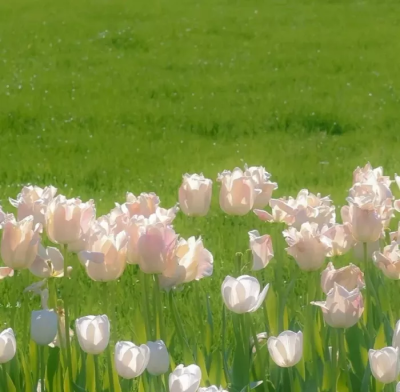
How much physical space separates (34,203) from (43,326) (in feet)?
1.65

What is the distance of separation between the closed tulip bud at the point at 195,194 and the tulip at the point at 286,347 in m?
0.77

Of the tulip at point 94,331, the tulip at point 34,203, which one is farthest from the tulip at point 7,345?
the tulip at point 34,203

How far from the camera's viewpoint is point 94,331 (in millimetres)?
2000

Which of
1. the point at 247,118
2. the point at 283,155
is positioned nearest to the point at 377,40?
the point at 247,118

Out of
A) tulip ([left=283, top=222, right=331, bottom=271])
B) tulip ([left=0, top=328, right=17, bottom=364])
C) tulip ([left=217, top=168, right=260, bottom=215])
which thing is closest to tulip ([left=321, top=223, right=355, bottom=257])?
tulip ([left=283, top=222, right=331, bottom=271])

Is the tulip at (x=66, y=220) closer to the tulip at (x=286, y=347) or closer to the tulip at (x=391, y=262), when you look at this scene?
the tulip at (x=286, y=347)

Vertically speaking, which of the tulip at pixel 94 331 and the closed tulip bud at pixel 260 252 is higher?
the tulip at pixel 94 331

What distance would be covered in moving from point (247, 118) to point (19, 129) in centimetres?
252

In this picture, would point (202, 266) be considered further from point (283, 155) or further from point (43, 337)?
point (283, 155)

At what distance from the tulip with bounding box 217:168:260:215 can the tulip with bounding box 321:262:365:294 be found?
16.8 inches

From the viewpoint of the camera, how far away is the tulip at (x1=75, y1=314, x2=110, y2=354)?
199cm

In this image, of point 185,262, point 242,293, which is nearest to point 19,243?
point 185,262

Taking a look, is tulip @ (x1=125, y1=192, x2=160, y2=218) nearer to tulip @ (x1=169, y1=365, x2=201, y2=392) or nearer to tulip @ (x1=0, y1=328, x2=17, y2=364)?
tulip @ (x1=0, y1=328, x2=17, y2=364)

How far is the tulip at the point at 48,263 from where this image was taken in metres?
2.32
